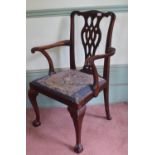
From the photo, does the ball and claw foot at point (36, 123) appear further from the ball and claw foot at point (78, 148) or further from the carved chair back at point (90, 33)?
the carved chair back at point (90, 33)

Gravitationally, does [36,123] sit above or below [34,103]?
below

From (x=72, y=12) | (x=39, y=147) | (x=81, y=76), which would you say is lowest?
(x=39, y=147)

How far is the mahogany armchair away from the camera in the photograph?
5.52ft

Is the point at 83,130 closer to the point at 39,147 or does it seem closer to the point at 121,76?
the point at 39,147

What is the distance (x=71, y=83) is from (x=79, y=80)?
0.07 metres

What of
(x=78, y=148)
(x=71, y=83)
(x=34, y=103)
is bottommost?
(x=78, y=148)

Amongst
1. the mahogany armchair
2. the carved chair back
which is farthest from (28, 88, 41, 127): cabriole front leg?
the carved chair back

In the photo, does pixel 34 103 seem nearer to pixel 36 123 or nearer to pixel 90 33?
pixel 36 123

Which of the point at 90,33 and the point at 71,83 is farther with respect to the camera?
the point at 90,33

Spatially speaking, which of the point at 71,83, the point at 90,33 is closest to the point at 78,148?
the point at 71,83

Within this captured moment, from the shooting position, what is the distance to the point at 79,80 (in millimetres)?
1847
